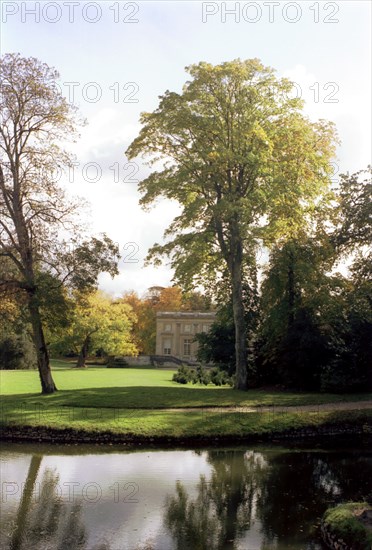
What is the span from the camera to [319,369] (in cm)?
2622

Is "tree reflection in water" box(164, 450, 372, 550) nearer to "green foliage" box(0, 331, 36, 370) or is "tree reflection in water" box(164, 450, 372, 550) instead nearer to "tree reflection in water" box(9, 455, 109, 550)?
"tree reflection in water" box(9, 455, 109, 550)

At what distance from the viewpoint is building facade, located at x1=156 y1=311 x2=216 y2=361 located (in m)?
76.3

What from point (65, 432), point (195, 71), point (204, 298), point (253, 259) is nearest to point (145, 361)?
point (204, 298)

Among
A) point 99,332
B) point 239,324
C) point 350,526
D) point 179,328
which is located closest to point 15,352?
point 99,332

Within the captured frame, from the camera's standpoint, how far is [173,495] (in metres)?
10.7

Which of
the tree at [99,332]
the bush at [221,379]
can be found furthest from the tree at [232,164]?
the tree at [99,332]

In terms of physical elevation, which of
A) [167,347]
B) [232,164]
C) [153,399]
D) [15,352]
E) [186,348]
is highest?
[232,164]

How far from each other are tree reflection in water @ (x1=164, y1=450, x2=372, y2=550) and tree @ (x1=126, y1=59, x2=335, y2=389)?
38.5ft

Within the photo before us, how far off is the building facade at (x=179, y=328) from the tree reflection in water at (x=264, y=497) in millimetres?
61241

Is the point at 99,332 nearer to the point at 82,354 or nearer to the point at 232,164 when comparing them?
the point at 82,354

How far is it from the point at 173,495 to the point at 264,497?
175 cm

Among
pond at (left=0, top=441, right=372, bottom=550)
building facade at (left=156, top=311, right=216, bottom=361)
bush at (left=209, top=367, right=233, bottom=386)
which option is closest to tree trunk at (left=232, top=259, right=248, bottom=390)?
bush at (left=209, top=367, right=233, bottom=386)

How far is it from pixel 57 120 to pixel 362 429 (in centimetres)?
1638

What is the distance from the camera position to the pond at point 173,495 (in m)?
8.31
